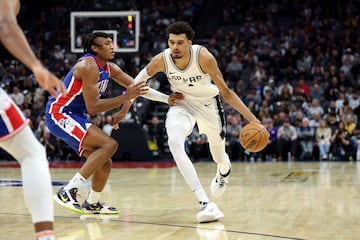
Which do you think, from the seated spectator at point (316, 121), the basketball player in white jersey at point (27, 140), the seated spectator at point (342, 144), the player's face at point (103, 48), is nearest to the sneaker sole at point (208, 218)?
the player's face at point (103, 48)

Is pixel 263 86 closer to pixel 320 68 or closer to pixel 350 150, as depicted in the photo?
pixel 320 68

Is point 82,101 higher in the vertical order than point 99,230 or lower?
higher

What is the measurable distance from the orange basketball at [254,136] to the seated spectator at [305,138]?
33.0 ft

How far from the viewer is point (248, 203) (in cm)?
702

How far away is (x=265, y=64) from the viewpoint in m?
19.4

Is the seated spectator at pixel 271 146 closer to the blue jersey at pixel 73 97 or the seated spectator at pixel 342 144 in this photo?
the seated spectator at pixel 342 144

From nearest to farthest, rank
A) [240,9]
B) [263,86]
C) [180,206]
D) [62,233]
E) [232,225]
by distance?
[62,233] < [232,225] < [180,206] < [263,86] < [240,9]

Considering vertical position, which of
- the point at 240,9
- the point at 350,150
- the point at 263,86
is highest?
the point at 240,9

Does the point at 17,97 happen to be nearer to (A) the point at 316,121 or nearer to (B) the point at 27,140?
(A) the point at 316,121

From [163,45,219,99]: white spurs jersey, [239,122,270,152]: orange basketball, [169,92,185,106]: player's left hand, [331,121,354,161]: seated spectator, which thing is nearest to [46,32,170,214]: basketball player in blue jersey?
[169,92,185,106]: player's left hand

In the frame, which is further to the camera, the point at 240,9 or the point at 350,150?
the point at 240,9

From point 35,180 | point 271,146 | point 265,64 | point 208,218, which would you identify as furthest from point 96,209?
point 265,64

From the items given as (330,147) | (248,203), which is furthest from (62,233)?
(330,147)

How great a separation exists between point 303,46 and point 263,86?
2709 millimetres
